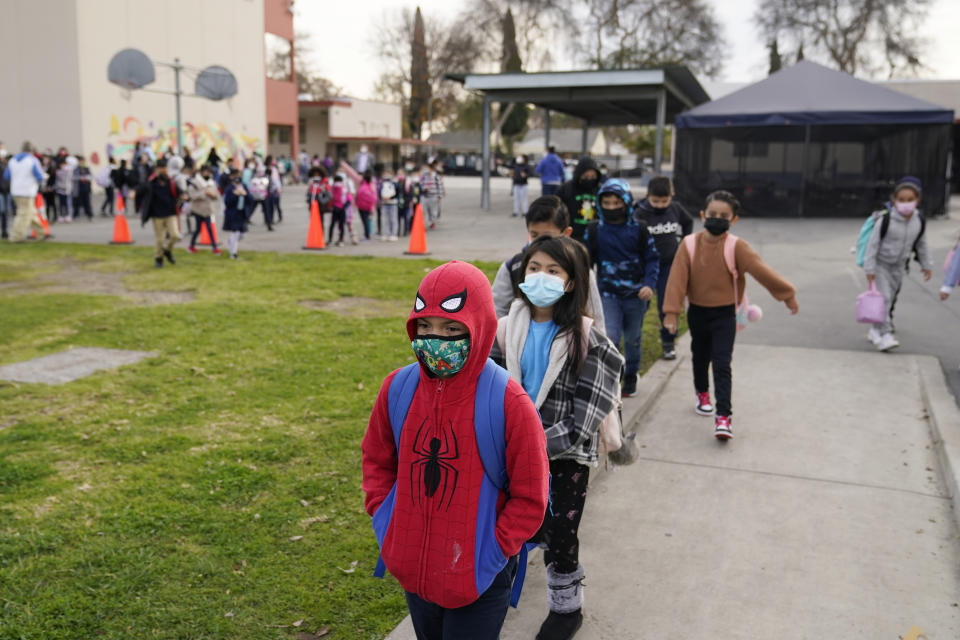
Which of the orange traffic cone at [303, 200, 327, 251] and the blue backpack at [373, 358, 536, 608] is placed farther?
the orange traffic cone at [303, 200, 327, 251]

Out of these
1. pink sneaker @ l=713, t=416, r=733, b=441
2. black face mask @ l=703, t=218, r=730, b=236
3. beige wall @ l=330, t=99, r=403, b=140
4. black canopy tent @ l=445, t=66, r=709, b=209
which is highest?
beige wall @ l=330, t=99, r=403, b=140

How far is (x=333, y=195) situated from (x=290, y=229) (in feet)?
13.7

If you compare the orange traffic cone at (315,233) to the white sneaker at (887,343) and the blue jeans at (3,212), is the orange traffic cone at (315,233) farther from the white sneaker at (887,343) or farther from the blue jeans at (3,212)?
the white sneaker at (887,343)

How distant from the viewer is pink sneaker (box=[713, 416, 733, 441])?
220 inches

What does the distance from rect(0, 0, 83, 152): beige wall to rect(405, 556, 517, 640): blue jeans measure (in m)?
30.2

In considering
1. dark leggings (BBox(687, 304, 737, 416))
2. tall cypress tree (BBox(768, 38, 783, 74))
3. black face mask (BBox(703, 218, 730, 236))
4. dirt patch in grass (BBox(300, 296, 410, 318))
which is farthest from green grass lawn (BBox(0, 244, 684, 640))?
tall cypress tree (BBox(768, 38, 783, 74))

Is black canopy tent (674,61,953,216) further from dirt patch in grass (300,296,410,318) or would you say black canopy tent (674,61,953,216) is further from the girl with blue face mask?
the girl with blue face mask

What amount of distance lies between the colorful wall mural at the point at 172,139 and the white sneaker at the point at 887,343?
23.4 meters

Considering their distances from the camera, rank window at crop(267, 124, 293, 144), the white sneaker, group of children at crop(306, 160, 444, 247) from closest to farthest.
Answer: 1. the white sneaker
2. group of children at crop(306, 160, 444, 247)
3. window at crop(267, 124, 293, 144)

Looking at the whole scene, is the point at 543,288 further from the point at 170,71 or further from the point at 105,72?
the point at 170,71

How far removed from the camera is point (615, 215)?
5836 millimetres

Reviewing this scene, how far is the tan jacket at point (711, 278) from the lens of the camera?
5613 millimetres

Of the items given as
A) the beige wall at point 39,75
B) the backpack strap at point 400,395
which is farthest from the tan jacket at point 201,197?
the beige wall at point 39,75

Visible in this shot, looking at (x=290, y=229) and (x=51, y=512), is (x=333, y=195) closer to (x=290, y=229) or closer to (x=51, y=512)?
(x=290, y=229)
